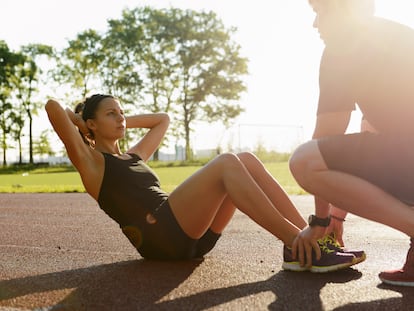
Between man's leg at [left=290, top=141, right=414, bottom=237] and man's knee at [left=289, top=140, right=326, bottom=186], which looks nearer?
man's leg at [left=290, top=141, right=414, bottom=237]

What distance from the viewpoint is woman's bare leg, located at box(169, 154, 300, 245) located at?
277 cm

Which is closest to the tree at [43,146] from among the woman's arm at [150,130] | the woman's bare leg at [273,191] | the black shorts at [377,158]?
the woman's arm at [150,130]

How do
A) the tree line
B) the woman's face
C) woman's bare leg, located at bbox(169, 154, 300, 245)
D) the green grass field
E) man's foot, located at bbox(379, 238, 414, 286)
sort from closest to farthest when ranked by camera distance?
man's foot, located at bbox(379, 238, 414, 286), woman's bare leg, located at bbox(169, 154, 300, 245), the woman's face, the green grass field, the tree line

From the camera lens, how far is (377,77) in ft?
8.25

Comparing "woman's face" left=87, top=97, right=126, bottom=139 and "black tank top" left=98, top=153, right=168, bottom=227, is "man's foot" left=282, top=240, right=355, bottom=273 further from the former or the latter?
"woman's face" left=87, top=97, right=126, bottom=139

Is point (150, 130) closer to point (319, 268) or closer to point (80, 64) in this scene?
point (319, 268)

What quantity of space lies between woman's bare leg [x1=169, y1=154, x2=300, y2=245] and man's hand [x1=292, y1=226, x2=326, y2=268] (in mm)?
42

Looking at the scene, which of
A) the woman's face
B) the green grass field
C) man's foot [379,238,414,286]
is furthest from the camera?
the green grass field

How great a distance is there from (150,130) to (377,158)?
6.13 feet

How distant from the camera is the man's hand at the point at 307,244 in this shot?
272 cm

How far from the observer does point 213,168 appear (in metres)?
2.90

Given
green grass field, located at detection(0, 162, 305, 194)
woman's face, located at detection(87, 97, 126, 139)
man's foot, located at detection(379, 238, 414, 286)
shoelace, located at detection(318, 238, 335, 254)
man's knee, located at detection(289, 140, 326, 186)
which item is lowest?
green grass field, located at detection(0, 162, 305, 194)

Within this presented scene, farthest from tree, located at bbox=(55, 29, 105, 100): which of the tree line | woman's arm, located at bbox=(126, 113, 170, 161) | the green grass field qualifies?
woman's arm, located at bbox=(126, 113, 170, 161)

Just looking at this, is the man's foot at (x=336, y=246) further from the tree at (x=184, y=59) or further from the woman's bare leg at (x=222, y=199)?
the tree at (x=184, y=59)
